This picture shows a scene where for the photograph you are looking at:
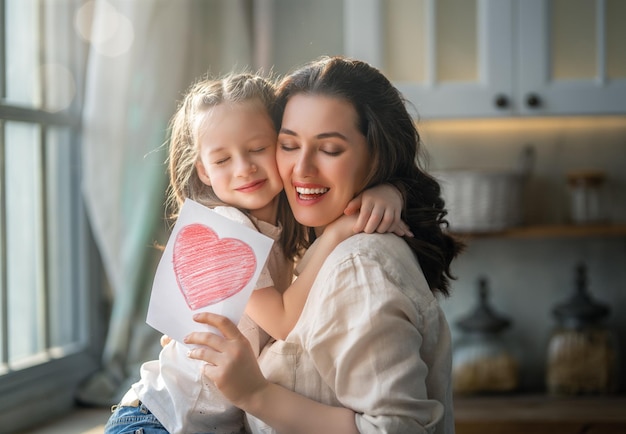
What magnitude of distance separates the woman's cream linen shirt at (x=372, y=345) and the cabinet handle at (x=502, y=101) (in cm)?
154

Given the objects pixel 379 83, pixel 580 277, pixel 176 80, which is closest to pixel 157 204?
pixel 176 80

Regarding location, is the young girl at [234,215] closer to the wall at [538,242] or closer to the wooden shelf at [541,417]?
the wooden shelf at [541,417]

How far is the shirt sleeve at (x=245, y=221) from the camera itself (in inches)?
45.8

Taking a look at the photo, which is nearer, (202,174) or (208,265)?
(208,265)

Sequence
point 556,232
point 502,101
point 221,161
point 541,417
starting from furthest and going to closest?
point 556,232, point 502,101, point 541,417, point 221,161

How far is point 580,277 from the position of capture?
8.78 feet

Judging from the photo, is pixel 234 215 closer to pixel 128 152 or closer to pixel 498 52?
pixel 128 152

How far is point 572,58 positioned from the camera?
257 centimetres

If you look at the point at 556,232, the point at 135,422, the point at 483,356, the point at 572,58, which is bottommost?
the point at 483,356

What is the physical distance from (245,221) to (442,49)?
5.20 ft

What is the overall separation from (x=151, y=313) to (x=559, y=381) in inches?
75.0

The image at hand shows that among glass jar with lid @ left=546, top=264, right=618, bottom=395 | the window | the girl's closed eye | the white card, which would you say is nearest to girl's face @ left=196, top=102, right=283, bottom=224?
the girl's closed eye

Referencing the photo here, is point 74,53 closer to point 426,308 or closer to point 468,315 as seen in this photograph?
point 468,315

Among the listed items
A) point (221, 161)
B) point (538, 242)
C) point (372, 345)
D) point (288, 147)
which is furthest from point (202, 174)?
point (538, 242)
